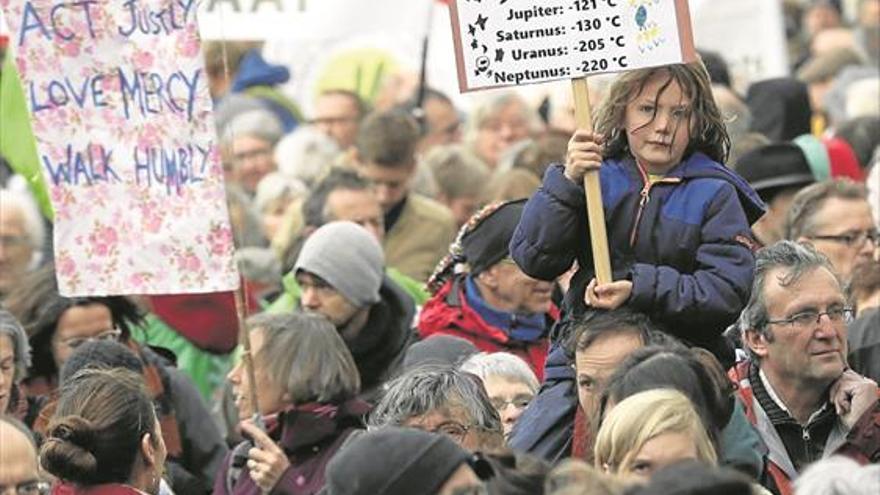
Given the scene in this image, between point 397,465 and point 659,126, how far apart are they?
1.79 meters

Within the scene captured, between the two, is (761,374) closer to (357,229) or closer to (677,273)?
(677,273)

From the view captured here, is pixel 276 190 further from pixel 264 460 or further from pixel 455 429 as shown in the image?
pixel 455 429

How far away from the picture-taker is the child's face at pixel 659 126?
867cm

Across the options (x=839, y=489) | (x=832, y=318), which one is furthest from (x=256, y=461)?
(x=839, y=489)

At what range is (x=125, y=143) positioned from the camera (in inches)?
407

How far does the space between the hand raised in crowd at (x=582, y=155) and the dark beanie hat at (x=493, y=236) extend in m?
2.68

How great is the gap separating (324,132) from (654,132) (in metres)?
9.26

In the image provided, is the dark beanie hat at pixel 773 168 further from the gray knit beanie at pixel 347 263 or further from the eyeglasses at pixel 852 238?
the gray knit beanie at pixel 347 263

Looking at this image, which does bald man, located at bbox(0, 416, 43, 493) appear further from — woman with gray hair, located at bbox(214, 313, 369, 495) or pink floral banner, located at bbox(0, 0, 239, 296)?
pink floral banner, located at bbox(0, 0, 239, 296)

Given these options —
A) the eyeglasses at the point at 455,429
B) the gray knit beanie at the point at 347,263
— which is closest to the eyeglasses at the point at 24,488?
the eyeglasses at the point at 455,429

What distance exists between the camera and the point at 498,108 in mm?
17922

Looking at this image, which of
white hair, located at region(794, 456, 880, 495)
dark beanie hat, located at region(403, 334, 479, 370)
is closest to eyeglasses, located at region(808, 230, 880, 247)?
dark beanie hat, located at region(403, 334, 479, 370)

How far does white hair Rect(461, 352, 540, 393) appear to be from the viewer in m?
10.1

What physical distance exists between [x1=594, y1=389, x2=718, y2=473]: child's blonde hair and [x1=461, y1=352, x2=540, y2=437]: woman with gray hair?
89.2 inches
